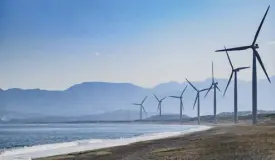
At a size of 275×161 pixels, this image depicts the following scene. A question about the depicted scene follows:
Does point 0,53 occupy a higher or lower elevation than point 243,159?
higher

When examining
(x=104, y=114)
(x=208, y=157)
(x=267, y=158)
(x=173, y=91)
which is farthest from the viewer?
(x=104, y=114)

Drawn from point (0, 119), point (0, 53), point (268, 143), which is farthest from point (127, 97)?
point (268, 143)

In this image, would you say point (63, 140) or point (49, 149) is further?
point (63, 140)

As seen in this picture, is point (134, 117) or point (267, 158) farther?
point (134, 117)

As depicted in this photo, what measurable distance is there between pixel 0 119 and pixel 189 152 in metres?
191

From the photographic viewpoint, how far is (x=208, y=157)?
50.7 ft

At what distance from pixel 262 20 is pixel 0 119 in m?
179

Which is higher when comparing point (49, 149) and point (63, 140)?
point (49, 149)

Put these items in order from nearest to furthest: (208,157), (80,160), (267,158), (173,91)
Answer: (267,158)
(208,157)
(80,160)
(173,91)

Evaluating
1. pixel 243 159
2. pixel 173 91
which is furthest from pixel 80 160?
pixel 173 91

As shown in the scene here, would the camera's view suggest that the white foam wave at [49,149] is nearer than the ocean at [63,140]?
Yes

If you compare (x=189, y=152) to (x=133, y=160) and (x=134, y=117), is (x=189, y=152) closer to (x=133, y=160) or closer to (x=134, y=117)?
(x=133, y=160)

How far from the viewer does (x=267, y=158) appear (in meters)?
14.0

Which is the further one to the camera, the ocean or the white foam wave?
the ocean
